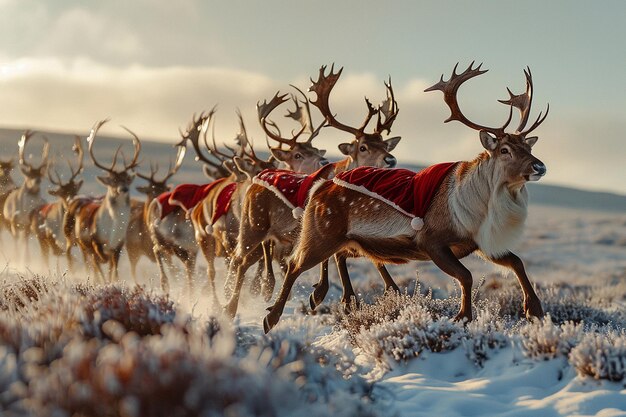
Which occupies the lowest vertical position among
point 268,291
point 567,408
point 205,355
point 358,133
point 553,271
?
point 553,271

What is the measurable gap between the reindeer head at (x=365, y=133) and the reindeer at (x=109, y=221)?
5.07 metres

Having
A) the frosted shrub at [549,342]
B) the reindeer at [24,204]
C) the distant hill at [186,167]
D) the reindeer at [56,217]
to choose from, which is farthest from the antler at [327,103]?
the distant hill at [186,167]

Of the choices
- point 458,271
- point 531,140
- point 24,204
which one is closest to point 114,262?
point 24,204

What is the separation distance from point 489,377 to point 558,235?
39.8 m

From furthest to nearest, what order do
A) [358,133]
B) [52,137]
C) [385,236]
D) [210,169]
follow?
1. [52,137]
2. [210,169]
3. [358,133]
4. [385,236]

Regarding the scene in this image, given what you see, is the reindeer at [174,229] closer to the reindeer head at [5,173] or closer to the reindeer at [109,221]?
the reindeer at [109,221]

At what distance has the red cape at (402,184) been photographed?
7918 mm

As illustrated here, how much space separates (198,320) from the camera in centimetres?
576

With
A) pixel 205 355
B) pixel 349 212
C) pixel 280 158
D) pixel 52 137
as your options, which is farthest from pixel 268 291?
pixel 52 137

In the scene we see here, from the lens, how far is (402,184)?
8.18 meters

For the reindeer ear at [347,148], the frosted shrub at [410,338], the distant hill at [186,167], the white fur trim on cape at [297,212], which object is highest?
the reindeer ear at [347,148]

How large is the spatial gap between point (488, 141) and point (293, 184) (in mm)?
3036

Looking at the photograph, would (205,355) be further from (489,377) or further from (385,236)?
(385,236)

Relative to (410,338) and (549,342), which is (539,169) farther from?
(410,338)
